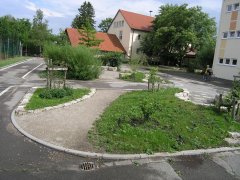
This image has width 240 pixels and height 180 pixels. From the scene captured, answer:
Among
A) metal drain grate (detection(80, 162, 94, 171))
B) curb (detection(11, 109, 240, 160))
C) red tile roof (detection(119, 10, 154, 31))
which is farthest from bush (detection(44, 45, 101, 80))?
red tile roof (detection(119, 10, 154, 31))

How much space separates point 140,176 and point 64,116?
4.23 metres

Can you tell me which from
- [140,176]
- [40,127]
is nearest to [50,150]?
[40,127]

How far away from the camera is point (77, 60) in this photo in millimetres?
18641

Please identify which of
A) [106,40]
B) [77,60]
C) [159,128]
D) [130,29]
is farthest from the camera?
[106,40]

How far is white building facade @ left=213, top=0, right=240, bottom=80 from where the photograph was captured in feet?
92.6

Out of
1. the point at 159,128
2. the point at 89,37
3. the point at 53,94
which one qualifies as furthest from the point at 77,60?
the point at 89,37

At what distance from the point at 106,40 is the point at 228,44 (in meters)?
26.3

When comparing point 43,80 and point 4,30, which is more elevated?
point 4,30

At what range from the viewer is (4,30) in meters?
44.9

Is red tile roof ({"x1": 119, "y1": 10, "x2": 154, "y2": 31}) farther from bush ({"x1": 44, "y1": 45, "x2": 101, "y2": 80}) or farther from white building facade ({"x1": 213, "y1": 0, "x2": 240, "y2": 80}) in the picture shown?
bush ({"x1": 44, "y1": 45, "x2": 101, "y2": 80})

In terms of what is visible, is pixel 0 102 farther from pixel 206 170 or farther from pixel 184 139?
pixel 206 170

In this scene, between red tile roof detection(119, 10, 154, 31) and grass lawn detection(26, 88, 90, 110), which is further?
red tile roof detection(119, 10, 154, 31)

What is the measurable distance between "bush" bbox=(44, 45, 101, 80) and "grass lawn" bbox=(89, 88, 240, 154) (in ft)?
28.6

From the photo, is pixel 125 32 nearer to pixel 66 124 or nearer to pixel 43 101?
pixel 43 101
